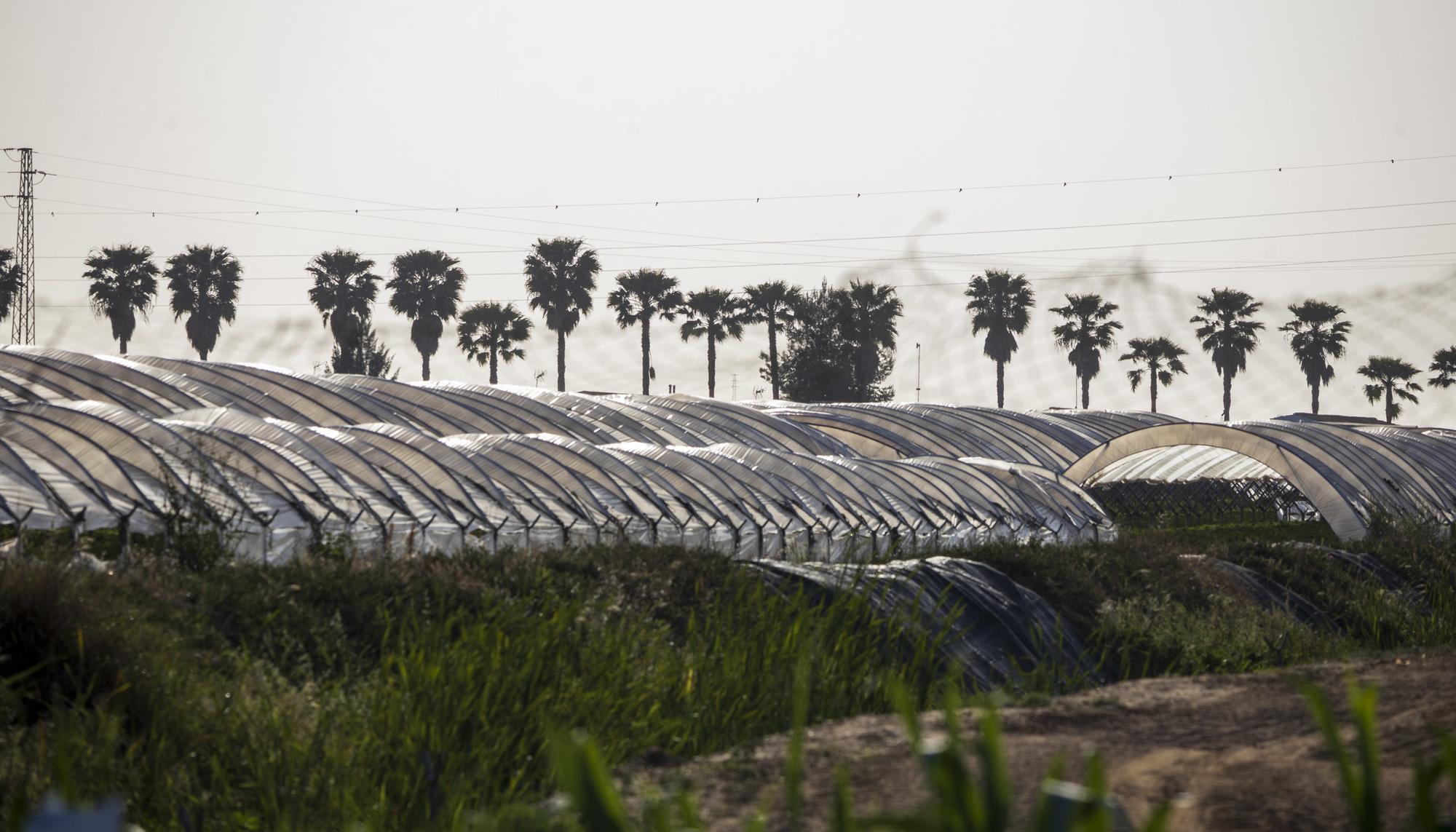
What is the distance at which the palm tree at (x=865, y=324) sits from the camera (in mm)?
79062

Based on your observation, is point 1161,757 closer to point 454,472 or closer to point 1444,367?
point 454,472

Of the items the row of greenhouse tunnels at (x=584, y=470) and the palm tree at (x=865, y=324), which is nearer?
the row of greenhouse tunnels at (x=584, y=470)

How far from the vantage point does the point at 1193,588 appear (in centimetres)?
1878

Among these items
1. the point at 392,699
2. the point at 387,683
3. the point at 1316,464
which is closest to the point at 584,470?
the point at 1316,464

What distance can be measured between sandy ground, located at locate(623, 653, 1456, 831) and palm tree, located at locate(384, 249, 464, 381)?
6638 cm

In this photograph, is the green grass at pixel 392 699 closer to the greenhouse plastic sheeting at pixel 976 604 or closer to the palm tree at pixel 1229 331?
the greenhouse plastic sheeting at pixel 976 604

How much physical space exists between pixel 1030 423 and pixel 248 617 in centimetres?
5188

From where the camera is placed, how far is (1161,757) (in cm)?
531

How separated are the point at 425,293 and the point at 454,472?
151 feet

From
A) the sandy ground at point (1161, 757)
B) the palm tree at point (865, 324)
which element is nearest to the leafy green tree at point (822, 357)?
the palm tree at point (865, 324)

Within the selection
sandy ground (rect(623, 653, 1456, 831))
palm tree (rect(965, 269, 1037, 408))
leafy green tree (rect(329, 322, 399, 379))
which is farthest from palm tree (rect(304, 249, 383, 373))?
sandy ground (rect(623, 653, 1456, 831))

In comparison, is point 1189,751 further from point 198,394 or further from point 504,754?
point 198,394

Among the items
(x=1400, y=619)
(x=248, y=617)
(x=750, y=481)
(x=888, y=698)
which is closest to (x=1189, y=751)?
(x=888, y=698)

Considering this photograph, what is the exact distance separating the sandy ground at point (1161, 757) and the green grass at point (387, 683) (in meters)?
0.43
